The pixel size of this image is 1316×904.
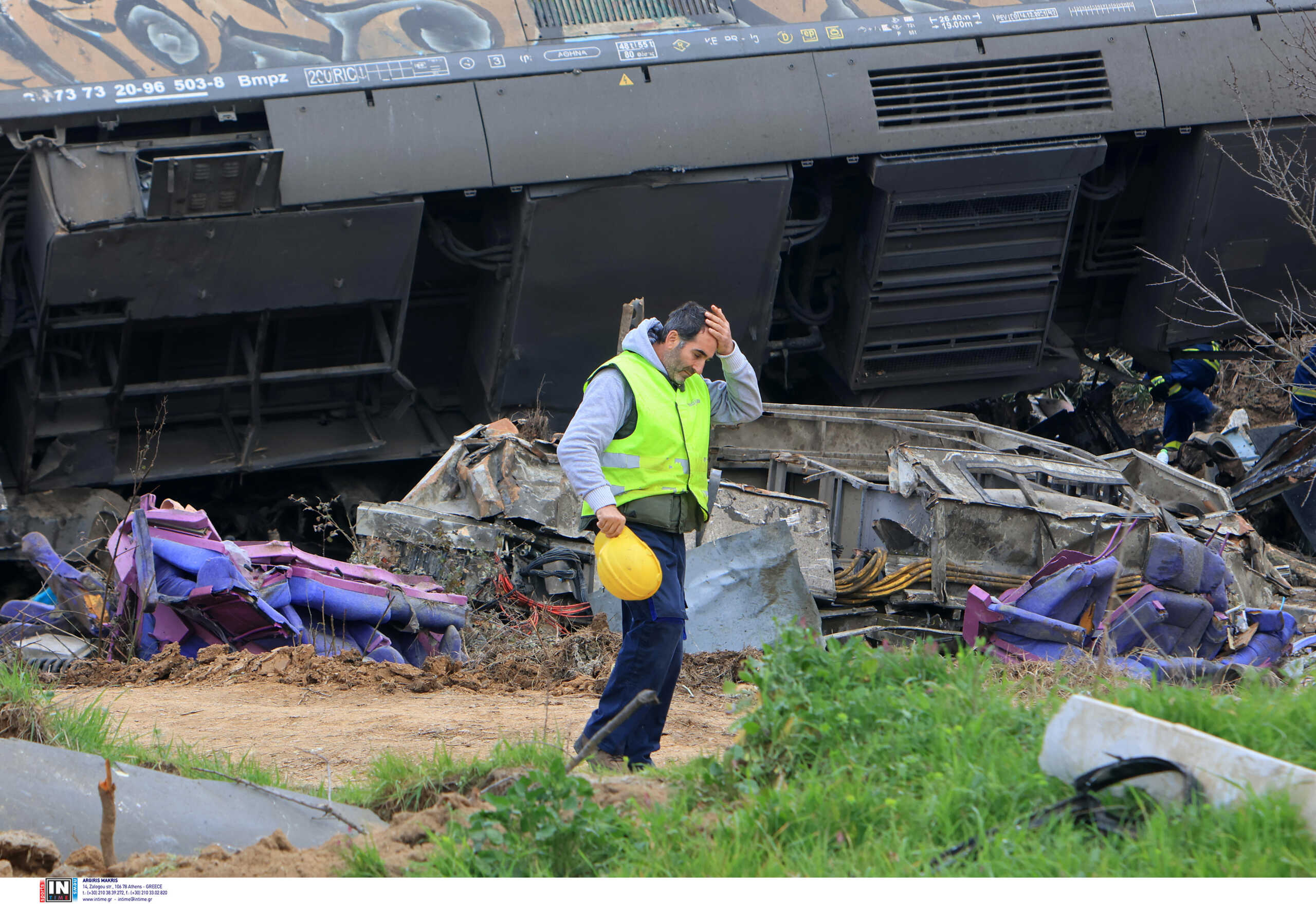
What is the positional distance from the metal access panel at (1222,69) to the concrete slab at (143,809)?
6.59 m

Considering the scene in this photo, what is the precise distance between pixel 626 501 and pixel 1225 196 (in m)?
5.75

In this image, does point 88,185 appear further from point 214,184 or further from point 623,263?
point 623,263

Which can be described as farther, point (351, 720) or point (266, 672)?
point (266, 672)

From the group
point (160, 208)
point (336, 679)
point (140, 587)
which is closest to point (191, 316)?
point (160, 208)

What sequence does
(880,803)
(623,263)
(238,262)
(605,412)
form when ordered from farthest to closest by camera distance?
(623,263) < (238,262) < (605,412) < (880,803)

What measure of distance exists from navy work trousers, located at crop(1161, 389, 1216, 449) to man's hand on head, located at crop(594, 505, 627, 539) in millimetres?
6723

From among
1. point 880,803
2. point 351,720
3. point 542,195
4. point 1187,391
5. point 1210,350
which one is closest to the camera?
point 880,803

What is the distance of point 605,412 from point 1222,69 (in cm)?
566

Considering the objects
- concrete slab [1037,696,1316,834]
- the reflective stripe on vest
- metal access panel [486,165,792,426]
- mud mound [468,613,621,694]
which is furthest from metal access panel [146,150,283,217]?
the reflective stripe on vest

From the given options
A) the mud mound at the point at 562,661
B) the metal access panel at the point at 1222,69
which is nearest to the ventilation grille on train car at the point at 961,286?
the metal access panel at the point at 1222,69

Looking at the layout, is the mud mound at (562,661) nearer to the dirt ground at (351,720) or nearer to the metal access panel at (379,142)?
the dirt ground at (351,720)

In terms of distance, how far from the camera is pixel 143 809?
3092 mm

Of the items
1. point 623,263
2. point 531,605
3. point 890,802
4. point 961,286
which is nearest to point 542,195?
point 623,263

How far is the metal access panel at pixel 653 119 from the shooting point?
6980mm
